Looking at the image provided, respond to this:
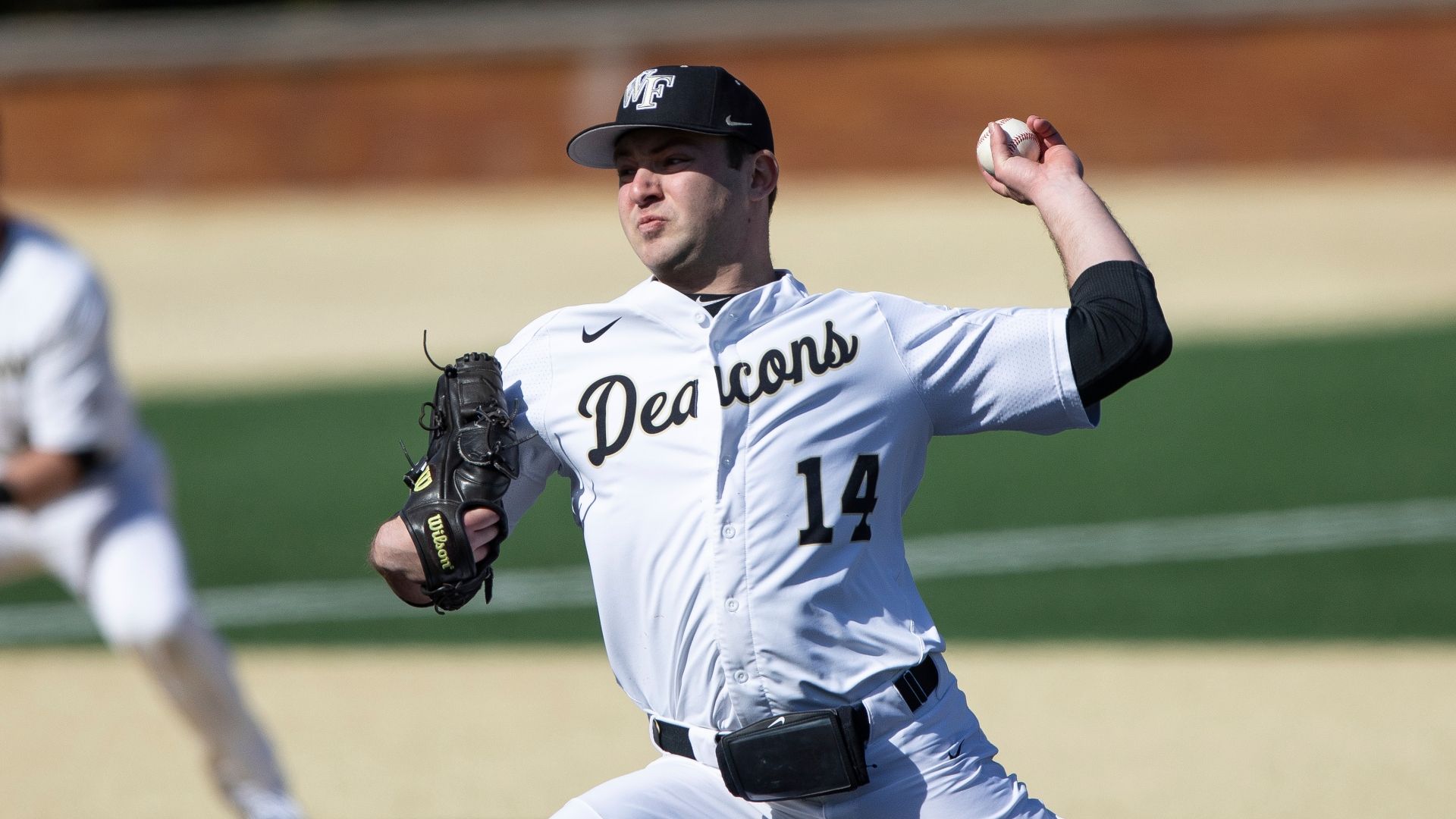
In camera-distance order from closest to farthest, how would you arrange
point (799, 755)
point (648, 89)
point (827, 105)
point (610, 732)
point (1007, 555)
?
point (799, 755), point (648, 89), point (610, 732), point (1007, 555), point (827, 105)

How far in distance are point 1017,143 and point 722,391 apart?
2.72 ft

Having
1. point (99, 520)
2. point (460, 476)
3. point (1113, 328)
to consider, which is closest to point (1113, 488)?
point (99, 520)

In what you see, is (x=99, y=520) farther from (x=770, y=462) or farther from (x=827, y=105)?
(x=827, y=105)

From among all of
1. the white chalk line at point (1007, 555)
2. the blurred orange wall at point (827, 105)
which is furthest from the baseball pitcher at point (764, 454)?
the blurred orange wall at point (827, 105)

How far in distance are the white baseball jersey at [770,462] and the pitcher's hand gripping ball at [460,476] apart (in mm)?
158

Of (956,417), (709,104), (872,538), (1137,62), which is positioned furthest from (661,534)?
(1137,62)

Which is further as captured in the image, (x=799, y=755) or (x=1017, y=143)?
(x=1017, y=143)

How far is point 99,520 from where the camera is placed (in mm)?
5371

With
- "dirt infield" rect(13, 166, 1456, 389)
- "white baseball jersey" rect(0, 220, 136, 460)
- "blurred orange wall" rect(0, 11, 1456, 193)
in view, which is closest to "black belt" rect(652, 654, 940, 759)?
"white baseball jersey" rect(0, 220, 136, 460)

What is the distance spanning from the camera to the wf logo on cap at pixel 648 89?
339 cm

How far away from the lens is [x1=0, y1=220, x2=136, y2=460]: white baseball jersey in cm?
523

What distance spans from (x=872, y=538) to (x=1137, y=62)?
769 inches

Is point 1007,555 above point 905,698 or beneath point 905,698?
beneath

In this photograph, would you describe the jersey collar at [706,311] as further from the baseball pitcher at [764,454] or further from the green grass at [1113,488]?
the green grass at [1113,488]
